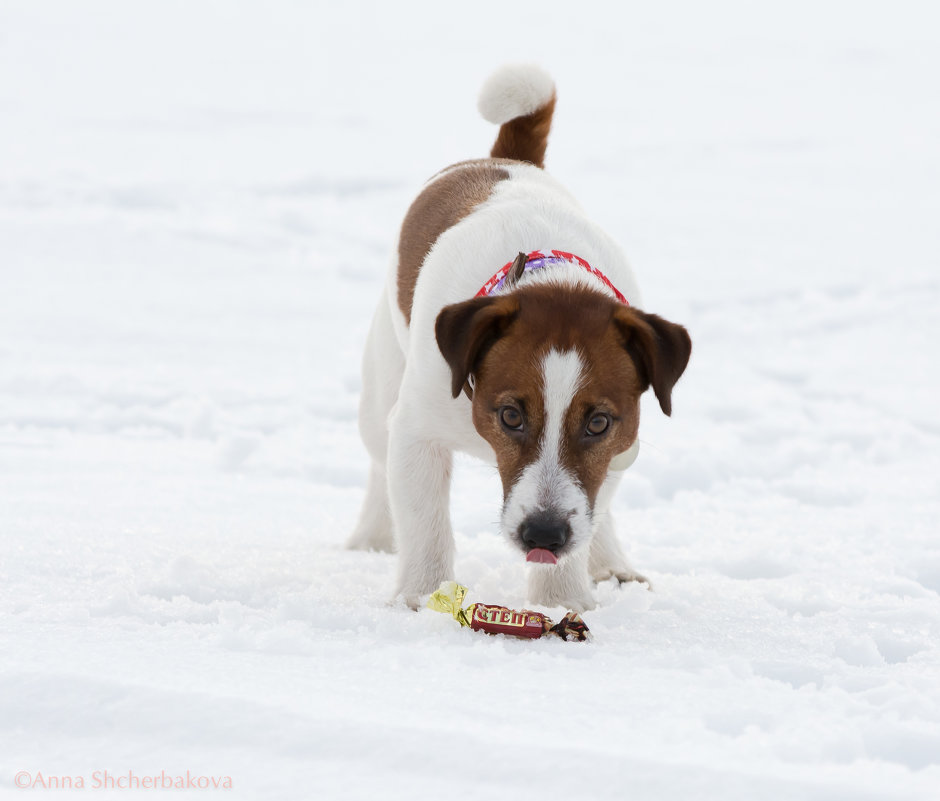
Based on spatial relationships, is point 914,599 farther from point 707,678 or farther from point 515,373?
point 515,373

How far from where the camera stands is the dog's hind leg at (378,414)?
479 centimetres

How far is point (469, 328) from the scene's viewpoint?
137 inches

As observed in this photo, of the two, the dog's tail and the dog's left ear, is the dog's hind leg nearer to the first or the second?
the dog's tail

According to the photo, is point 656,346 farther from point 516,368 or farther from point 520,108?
point 520,108

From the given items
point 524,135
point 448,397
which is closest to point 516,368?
point 448,397

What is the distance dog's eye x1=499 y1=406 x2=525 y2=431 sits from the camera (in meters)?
3.45

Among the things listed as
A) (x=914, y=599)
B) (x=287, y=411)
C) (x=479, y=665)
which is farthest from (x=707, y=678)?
(x=287, y=411)

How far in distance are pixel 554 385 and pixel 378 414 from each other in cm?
162

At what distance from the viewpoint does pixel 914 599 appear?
4.14 metres

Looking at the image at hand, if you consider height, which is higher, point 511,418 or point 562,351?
point 562,351

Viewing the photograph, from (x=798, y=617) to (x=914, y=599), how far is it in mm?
600

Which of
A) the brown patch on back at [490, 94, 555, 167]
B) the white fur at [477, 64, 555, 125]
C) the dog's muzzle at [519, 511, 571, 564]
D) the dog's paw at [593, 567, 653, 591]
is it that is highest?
the white fur at [477, 64, 555, 125]

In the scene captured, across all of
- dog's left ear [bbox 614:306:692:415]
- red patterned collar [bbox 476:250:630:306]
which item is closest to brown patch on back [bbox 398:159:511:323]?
red patterned collar [bbox 476:250:630:306]

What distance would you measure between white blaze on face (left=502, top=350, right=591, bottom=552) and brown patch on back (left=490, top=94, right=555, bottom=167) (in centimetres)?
202
